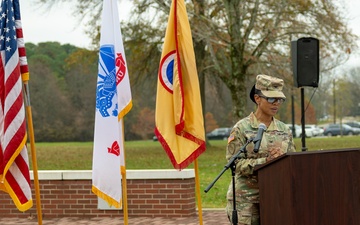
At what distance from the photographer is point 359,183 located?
17.8 feet

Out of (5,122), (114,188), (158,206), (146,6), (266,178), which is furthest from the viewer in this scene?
(146,6)

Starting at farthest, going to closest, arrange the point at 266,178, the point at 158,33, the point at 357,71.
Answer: the point at 357,71
the point at 158,33
the point at 266,178

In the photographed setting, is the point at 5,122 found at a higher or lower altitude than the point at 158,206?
higher

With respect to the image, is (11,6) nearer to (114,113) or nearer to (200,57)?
(114,113)

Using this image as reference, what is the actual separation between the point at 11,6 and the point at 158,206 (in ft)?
17.6

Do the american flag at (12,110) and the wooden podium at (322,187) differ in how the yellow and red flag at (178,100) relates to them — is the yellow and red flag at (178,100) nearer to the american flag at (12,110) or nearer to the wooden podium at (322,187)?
the american flag at (12,110)

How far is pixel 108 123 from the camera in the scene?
9367mm

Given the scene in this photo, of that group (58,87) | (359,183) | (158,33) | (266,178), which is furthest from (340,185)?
(58,87)

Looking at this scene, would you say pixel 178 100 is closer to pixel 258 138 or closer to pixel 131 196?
pixel 258 138

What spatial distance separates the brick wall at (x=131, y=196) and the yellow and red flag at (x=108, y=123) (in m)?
→ 3.46

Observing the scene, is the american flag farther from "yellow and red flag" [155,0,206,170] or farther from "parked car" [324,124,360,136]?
"parked car" [324,124,360,136]

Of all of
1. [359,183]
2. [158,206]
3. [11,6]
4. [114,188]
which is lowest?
[158,206]

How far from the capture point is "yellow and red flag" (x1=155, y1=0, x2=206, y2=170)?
8.64m

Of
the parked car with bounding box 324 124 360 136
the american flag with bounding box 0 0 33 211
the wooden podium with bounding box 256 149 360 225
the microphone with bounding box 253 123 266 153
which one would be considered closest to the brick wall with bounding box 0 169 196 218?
the american flag with bounding box 0 0 33 211
